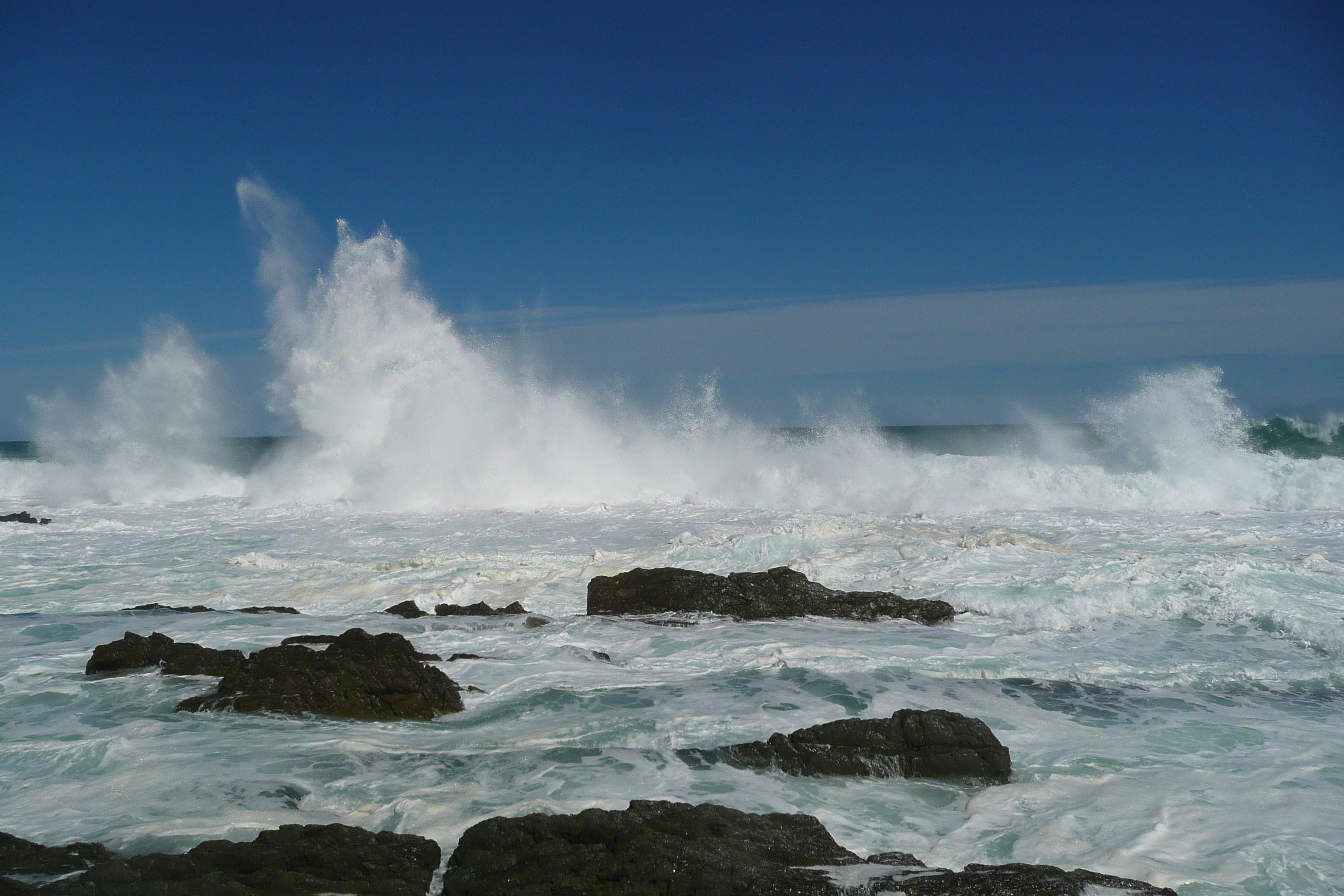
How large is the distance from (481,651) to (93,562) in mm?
10136

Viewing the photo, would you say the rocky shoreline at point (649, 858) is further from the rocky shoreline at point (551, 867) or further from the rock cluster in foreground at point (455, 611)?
the rock cluster in foreground at point (455, 611)

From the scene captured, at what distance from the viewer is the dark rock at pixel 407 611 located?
10266mm

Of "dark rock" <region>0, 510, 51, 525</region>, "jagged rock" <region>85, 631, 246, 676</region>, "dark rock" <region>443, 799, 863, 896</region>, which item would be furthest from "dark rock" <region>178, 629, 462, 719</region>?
"dark rock" <region>0, 510, 51, 525</region>

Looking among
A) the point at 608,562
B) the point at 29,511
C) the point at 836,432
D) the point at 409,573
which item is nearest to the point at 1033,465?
the point at 836,432

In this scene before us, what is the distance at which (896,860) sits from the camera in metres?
4.04

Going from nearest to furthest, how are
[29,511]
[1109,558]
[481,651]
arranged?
[481,651] < [1109,558] < [29,511]

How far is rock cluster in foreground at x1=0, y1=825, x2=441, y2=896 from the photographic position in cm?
354

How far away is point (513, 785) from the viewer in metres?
5.15

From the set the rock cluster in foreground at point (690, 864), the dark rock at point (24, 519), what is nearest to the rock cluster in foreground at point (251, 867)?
the rock cluster in foreground at point (690, 864)

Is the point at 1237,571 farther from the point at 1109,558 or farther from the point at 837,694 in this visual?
the point at 837,694

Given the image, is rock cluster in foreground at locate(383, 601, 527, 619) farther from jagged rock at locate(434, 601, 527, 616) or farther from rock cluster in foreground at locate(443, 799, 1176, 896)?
rock cluster in foreground at locate(443, 799, 1176, 896)

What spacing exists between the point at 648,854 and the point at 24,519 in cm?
2175

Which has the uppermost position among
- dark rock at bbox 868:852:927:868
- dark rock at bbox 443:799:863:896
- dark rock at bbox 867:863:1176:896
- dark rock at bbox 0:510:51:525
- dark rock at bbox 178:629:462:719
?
dark rock at bbox 0:510:51:525

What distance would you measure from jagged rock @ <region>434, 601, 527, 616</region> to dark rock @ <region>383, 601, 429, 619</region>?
0.20m
